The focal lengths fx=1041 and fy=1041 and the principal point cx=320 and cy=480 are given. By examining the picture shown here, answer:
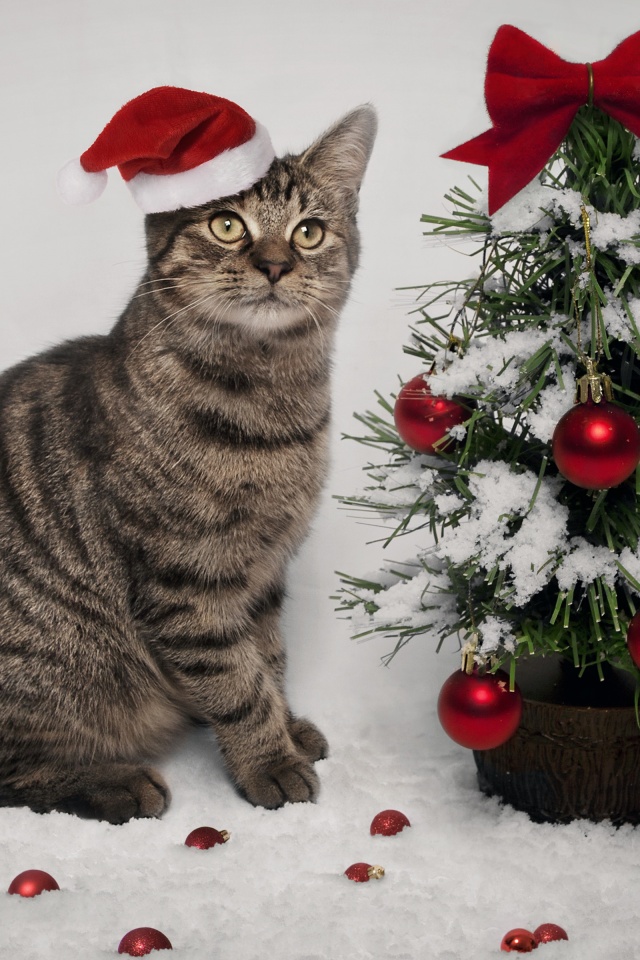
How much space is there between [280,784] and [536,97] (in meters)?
0.96

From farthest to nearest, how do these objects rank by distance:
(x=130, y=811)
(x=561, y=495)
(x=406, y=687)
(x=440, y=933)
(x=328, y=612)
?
(x=328, y=612)
(x=406, y=687)
(x=130, y=811)
(x=561, y=495)
(x=440, y=933)

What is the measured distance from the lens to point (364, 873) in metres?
1.25

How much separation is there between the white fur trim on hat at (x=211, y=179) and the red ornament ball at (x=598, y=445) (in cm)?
53

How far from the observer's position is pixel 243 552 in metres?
1.45

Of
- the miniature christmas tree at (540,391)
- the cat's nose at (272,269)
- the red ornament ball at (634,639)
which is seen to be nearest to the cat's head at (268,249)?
the cat's nose at (272,269)

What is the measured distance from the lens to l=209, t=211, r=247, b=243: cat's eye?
1360 mm

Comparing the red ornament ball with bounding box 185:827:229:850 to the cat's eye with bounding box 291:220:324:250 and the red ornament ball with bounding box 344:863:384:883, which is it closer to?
the red ornament ball with bounding box 344:863:384:883

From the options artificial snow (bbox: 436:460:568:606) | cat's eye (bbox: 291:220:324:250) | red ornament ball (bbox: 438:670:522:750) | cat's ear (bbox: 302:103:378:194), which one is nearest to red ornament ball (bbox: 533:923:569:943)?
red ornament ball (bbox: 438:670:522:750)

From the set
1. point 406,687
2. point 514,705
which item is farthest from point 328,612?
point 514,705

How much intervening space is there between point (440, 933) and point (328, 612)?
0.81m

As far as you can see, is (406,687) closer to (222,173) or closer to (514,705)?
(514,705)

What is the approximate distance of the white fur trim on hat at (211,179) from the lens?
1.32 m

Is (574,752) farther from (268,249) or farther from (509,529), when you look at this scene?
(268,249)

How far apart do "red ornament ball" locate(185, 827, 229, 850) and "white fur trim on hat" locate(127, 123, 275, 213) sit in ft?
2.66
